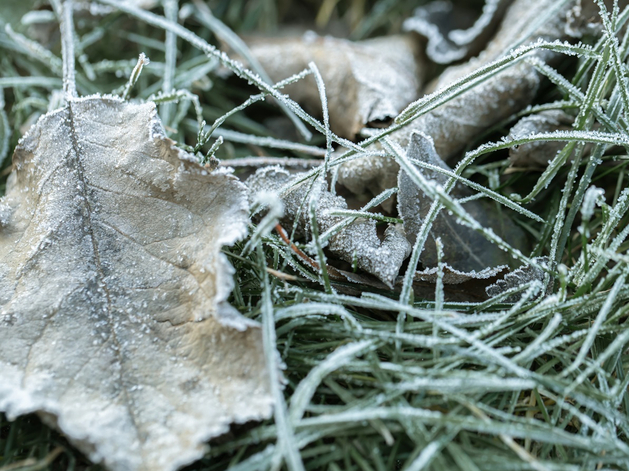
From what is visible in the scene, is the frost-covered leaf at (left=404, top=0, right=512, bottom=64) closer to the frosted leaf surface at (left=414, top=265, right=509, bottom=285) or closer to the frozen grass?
the frozen grass

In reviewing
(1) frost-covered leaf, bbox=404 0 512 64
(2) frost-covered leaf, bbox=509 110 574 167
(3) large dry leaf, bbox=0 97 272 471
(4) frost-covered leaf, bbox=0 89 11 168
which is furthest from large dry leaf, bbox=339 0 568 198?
(4) frost-covered leaf, bbox=0 89 11 168

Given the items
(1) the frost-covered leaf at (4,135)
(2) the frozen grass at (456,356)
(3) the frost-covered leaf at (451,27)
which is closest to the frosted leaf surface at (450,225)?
(2) the frozen grass at (456,356)

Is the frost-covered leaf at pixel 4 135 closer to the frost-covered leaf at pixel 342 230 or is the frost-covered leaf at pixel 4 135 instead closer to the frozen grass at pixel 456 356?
the frozen grass at pixel 456 356

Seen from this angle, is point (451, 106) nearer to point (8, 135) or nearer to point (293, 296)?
point (293, 296)

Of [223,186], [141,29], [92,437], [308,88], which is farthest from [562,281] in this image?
[141,29]

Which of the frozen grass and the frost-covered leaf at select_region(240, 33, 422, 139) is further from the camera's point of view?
the frost-covered leaf at select_region(240, 33, 422, 139)
